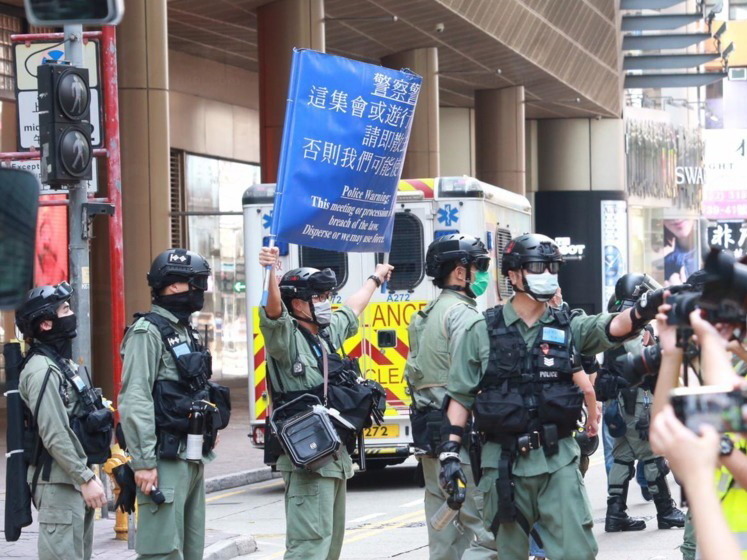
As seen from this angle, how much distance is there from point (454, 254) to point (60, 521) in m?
2.69

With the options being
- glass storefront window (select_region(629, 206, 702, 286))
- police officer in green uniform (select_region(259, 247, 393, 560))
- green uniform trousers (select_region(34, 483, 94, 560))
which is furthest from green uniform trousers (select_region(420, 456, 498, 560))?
glass storefront window (select_region(629, 206, 702, 286))

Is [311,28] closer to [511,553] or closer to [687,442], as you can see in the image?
[511,553]

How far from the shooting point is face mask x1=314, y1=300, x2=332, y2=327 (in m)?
7.70

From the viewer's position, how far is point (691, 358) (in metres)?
3.33

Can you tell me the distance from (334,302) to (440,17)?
11531 mm

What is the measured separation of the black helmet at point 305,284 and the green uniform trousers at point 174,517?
3.65 ft

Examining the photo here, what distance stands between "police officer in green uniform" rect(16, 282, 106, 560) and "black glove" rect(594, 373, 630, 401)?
4.98 meters

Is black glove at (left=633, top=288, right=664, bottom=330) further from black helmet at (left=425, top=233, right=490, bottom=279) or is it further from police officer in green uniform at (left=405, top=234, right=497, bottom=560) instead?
black helmet at (left=425, top=233, right=490, bottom=279)

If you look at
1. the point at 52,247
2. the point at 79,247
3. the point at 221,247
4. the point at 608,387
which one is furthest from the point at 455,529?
the point at 221,247

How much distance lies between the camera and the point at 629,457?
37.1 feet

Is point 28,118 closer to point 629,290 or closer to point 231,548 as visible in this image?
point 231,548

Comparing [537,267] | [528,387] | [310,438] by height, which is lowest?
[310,438]

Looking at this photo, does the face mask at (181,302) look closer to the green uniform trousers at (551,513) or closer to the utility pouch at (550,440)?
the green uniform trousers at (551,513)

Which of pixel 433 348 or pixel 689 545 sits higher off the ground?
pixel 433 348
